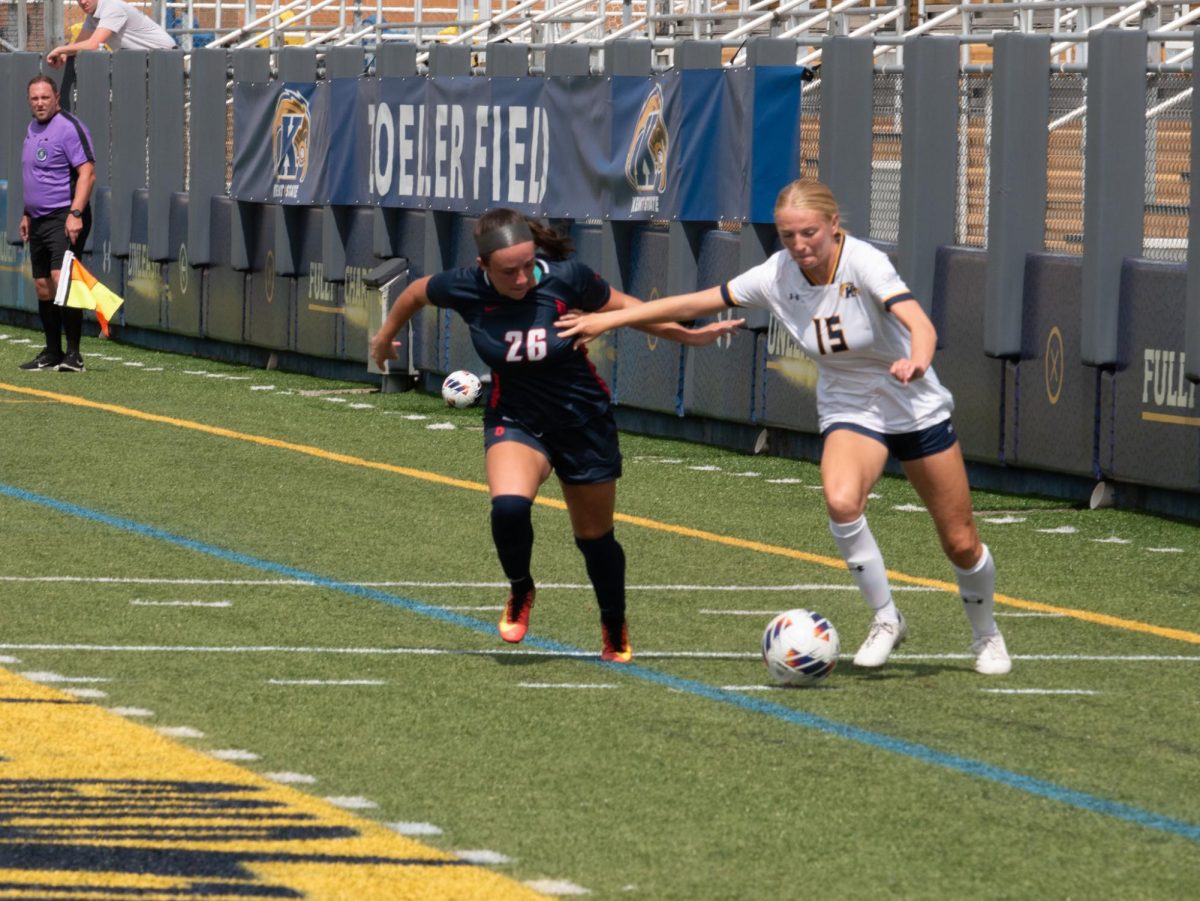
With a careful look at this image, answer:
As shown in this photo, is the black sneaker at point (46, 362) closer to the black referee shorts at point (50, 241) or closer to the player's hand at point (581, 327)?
the black referee shorts at point (50, 241)

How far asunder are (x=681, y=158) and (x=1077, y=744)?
9.04m

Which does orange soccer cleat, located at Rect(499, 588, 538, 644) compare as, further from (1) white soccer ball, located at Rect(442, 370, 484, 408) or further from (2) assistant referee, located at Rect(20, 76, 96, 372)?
(2) assistant referee, located at Rect(20, 76, 96, 372)

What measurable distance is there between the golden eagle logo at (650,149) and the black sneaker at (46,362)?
5.90m

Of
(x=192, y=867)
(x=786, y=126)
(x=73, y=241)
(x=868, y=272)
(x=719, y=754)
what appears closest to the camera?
(x=192, y=867)

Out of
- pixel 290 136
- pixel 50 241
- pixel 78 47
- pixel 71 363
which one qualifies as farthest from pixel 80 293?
pixel 78 47

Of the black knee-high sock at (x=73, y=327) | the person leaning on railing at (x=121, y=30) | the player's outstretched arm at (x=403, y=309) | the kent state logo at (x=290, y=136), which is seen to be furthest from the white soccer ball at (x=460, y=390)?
the player's outstretched arm at (x=403, y=309)

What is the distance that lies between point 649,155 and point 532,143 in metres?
1.43

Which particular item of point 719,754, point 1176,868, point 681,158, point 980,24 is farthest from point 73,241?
point 1176,868

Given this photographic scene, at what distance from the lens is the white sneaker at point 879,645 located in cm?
891

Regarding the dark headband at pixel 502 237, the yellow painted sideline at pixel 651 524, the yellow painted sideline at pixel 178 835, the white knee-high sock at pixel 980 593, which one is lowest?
the yellow painted sideline at pixel 651 524

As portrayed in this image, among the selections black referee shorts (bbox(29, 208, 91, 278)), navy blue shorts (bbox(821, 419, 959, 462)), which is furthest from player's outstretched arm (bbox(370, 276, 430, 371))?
black referee shorts (bbox(29, 208, 91, 278))

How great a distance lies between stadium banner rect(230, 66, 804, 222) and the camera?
15734 millimetres

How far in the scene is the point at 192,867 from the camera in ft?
19.8

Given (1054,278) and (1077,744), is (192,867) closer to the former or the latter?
(1077,744)
